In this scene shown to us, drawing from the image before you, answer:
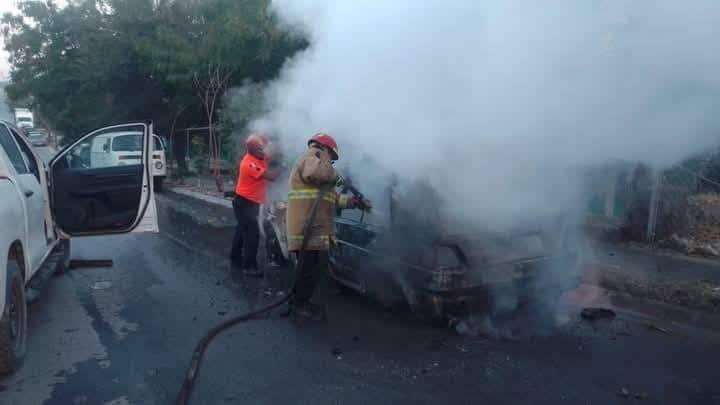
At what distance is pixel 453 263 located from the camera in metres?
4.60

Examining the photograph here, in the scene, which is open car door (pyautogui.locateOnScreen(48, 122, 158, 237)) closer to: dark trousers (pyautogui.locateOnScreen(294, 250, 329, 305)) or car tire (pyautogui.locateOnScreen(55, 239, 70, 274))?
car tire (pyautogui.locateOnScreen(55, 239, 70, 274))

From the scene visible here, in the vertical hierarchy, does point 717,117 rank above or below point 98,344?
above

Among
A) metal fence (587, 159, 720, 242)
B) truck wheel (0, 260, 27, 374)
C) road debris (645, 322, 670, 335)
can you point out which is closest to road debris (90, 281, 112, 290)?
truck wheel (0, 260, 27, 374)

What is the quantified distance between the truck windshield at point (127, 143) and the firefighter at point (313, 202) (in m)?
10.6

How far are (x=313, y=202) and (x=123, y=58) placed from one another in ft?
55.7

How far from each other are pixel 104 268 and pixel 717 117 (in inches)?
258

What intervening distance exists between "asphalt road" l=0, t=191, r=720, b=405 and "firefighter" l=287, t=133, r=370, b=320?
656mm

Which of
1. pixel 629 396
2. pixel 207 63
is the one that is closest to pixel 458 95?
pixel 629 396

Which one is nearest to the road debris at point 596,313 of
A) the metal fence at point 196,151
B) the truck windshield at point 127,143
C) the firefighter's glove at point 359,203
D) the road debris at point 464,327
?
the road debris at point 464,327

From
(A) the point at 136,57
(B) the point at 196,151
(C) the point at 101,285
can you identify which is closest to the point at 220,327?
(C) the point at 101,285

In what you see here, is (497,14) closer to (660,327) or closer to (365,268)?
(365,268)

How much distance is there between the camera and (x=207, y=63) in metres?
14.4

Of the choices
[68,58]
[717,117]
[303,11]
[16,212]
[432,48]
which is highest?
[68,58]

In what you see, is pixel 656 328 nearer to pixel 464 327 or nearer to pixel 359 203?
pixel 464 327
